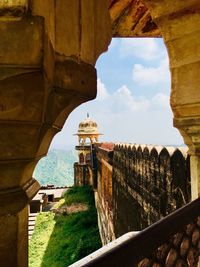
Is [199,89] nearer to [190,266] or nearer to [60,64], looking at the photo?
[190,266]

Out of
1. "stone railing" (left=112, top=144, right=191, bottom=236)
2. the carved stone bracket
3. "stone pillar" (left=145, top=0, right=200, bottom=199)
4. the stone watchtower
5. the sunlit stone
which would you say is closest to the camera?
the sunlit stone

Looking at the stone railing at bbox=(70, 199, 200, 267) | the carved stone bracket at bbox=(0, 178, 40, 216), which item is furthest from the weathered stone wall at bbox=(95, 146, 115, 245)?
the carved stone bracket at bbox=(0, 178, 40, 216)

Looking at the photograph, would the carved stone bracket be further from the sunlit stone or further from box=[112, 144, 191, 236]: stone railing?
box=[112, 144, 191, 236]: stone railing

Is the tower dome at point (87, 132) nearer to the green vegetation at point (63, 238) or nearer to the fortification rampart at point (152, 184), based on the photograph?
the green vegetation at point (63, 238)

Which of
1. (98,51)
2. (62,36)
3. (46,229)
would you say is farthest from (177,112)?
(46,229)

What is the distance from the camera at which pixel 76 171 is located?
24.3m

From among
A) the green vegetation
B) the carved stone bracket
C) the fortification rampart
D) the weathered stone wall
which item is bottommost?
the green vegetation

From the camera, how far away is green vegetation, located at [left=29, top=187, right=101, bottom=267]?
10773mm

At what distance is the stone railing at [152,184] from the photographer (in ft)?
8.77

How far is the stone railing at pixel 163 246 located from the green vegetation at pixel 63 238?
9913mm

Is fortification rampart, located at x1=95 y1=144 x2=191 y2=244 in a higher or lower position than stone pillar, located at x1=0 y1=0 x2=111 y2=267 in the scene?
lower

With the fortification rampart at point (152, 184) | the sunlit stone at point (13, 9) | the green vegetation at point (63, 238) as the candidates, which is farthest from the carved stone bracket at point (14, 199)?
the green vegetation at point (63, 238)

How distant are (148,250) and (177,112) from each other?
1467 mm

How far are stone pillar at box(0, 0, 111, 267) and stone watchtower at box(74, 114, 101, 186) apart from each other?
74.1ft
